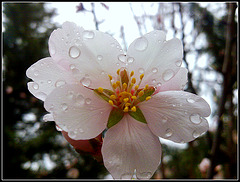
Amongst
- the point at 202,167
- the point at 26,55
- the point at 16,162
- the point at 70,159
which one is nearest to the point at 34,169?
the point at 16,162

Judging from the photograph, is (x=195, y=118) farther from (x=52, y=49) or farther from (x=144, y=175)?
(x=52, y=49)

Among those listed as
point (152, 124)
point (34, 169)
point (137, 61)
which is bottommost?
point (34, 169)

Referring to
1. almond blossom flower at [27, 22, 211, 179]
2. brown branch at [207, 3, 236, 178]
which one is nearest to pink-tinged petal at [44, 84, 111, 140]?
almond blossom flower at [27, 22, 211, 179]

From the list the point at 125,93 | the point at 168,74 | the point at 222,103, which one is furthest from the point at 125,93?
the point at 222,103

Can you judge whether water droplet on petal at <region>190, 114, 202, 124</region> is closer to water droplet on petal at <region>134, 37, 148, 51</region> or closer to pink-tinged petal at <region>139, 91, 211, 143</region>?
pink-tinged petal at <region>139, 91, 211, 143</region>

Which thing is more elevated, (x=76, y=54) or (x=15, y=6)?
(x=15, y=6)

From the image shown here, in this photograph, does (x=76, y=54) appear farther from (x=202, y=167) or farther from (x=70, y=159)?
(x=70, y=159)
